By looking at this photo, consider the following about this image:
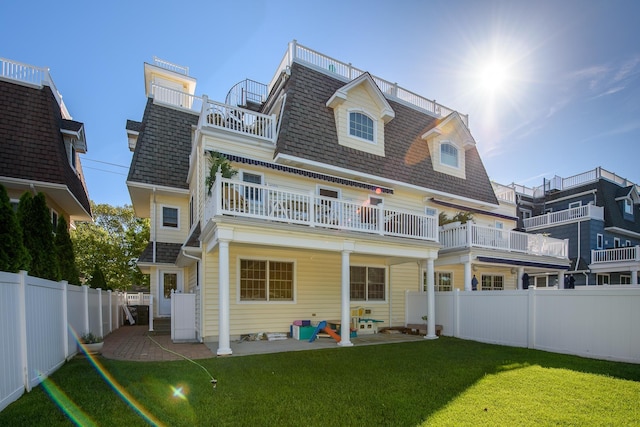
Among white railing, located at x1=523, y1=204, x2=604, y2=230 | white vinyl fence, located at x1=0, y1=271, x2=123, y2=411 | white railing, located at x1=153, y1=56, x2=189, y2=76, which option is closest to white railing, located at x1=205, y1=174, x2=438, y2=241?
white vinyl fence, located at x1=0, y1=271, x2=123, y2=411

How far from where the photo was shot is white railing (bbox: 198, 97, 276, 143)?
410 inches

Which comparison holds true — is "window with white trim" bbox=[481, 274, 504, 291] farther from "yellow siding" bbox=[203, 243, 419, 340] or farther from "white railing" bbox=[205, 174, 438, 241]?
"white railing" bbox=[205, 174, 438, 241]

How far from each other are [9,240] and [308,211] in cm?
623

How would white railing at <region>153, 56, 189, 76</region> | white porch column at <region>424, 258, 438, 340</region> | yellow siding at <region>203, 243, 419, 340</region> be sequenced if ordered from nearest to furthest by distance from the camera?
yellow siding at <region>203, 243, 419, 340</region>
white porch column at <region>424, 258, 438, 340</region>
white railing at <region>153, 56, 189, 76</region>

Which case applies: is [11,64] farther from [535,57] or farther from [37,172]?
[535,57]

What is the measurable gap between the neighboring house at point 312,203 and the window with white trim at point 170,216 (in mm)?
47

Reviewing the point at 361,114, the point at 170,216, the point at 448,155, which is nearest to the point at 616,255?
the point at 448,155

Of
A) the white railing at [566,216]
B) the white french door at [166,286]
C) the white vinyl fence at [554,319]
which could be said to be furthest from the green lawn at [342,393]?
the white railing at [566,216]

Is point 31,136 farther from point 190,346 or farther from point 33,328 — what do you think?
point 33,328

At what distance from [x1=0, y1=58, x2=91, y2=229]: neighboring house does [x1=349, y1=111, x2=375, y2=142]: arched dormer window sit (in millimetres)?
10414

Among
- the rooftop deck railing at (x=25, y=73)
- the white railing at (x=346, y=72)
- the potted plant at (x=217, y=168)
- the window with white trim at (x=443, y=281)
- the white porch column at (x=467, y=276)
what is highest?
the white railing at (x=346, y=72)

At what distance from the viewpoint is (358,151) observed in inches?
497

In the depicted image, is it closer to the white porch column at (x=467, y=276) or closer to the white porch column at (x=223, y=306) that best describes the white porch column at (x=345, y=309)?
the white porch column at (x=223, y=306)

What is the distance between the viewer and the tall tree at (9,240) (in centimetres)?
515
